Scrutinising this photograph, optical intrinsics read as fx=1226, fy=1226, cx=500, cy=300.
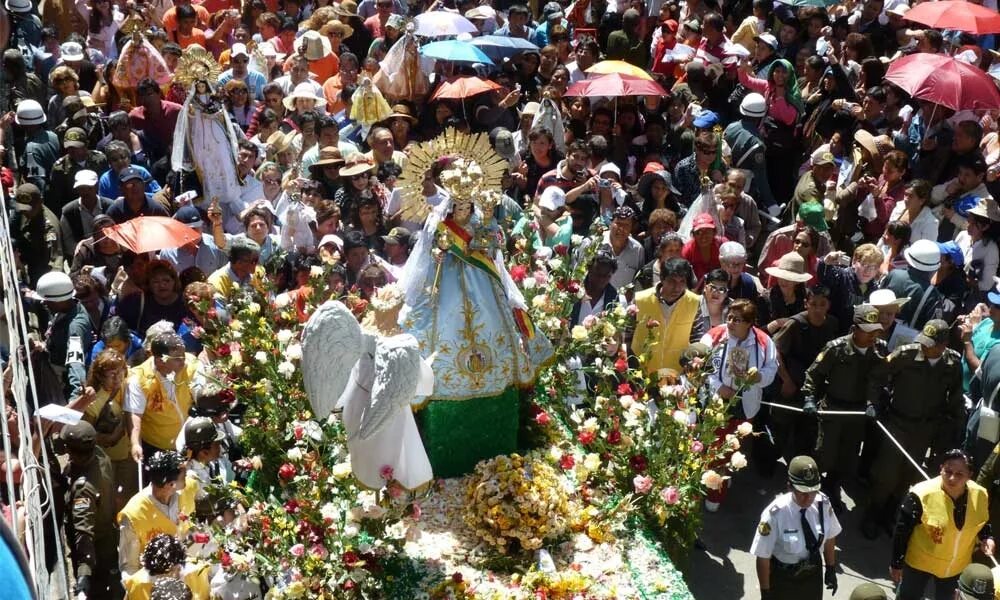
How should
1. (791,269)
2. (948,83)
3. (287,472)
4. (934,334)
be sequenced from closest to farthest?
(287,472) < (934,334) < (791,269) < (948,83)

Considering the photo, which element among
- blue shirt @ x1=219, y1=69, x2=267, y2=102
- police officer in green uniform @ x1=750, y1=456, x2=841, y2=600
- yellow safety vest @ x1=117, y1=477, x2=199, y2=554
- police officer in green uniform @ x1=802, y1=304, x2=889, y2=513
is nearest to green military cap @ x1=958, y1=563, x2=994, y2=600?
police officer in green uniform @ x1=750, y1=456, x2=841, y2=600

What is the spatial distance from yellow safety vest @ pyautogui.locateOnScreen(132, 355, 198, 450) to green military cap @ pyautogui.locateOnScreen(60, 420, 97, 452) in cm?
78

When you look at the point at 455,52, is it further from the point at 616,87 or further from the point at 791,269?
the point at 791,269

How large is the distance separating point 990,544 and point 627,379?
2597mm

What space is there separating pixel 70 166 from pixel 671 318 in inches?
229

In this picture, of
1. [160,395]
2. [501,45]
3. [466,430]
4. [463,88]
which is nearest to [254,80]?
[463,88]

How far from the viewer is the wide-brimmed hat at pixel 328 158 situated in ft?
36.9

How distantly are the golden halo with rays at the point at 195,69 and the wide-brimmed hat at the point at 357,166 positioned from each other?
6.21ft

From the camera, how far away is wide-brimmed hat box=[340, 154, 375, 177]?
36.1ft

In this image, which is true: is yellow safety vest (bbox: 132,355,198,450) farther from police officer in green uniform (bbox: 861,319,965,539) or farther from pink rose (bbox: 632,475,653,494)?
police officer in green uniform (bbox: 861,319,965,539)

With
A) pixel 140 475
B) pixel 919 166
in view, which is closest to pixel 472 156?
pixel 140 475

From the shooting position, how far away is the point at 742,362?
9.20 metres

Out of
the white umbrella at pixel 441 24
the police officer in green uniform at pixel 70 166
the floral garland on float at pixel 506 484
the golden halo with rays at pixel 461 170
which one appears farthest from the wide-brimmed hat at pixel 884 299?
the police officer in green uniform at pixel 70 166

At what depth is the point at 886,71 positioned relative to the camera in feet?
41.7
